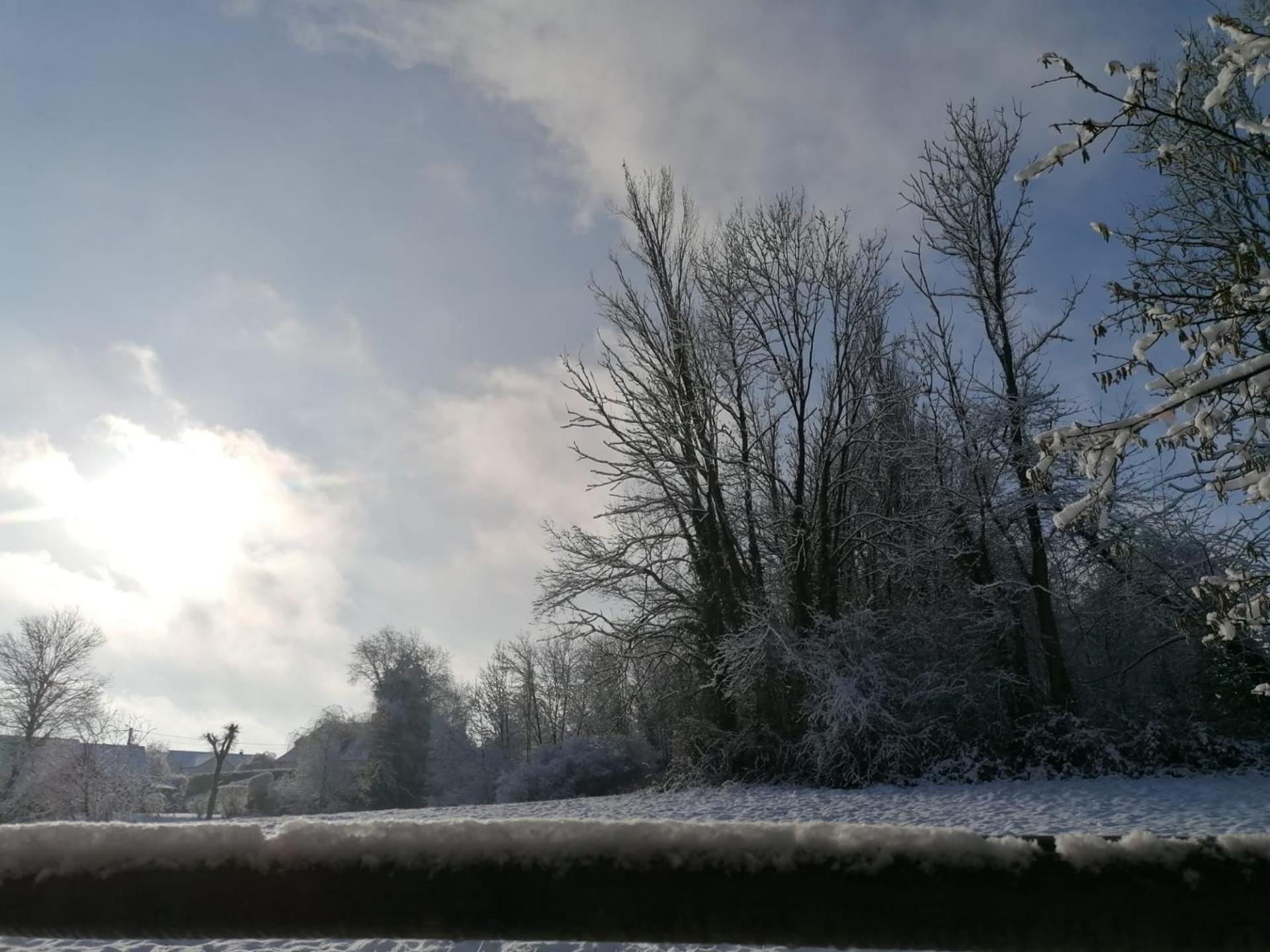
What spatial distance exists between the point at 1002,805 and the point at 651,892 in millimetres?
11816

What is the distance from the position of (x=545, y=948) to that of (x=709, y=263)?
16.8 meters

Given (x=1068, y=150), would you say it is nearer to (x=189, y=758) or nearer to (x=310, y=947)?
(x=310, y=947)

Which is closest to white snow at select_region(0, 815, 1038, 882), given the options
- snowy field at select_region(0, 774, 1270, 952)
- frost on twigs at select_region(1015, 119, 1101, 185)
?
frost on twigs at select_region(1015, 119, 1101, 185)

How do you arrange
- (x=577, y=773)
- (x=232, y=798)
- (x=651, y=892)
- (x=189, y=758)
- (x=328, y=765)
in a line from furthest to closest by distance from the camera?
(x=189, y=758)
(x=232, y=798)
(x=328, y=765)
(x=577, y=773)
(x=651, y=892)

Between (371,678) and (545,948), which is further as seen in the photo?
(371,678)

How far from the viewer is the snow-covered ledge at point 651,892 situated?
650mm

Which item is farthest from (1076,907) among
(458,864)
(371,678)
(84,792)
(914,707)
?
(371,678)

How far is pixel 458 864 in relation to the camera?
66cm

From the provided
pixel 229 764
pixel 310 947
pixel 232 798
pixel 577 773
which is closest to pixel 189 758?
pixel 229 764

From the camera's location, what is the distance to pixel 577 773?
21547 millimetres

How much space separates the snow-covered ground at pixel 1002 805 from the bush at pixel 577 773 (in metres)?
7.89

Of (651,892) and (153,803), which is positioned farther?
(153,803)

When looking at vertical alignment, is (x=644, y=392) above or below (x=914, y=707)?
above

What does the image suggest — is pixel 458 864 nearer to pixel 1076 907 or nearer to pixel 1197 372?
pixel 1076 907
